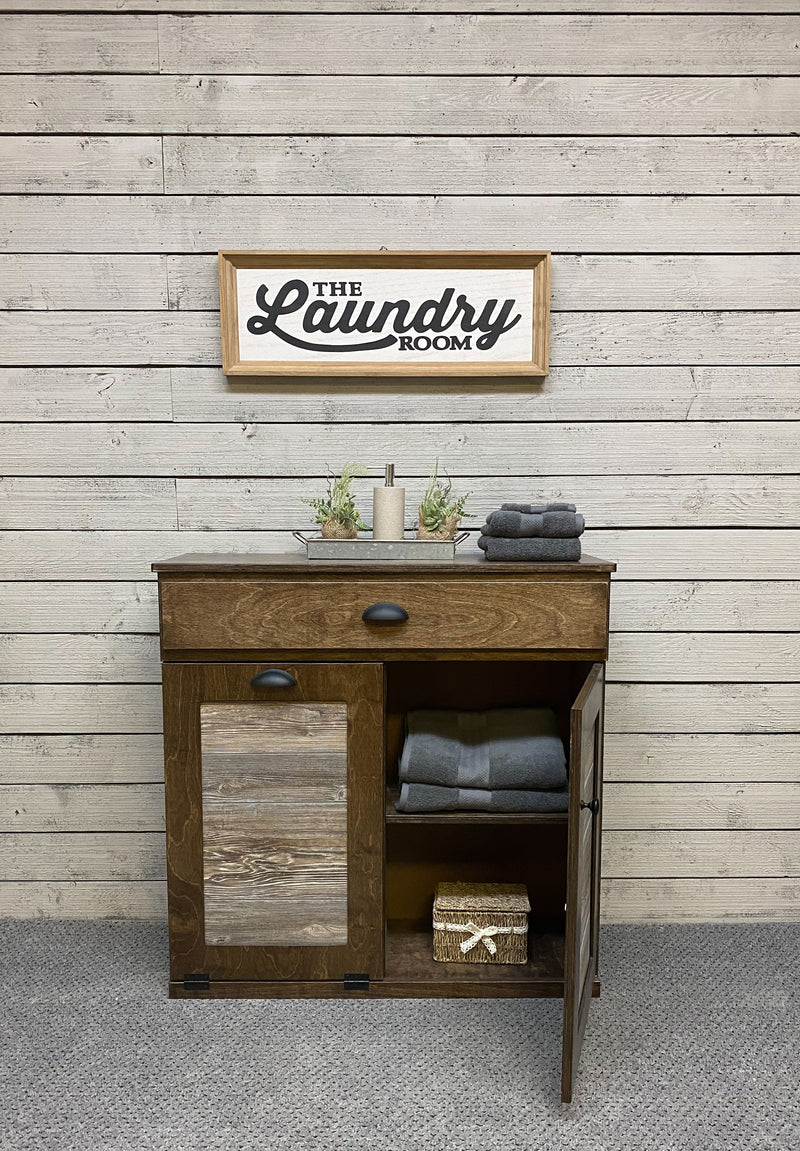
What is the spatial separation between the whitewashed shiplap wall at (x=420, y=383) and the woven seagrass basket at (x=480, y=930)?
1.32 ft

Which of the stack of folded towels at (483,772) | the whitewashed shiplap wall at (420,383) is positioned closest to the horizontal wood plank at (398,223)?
the whitewashed shiplap wall at (420,383)

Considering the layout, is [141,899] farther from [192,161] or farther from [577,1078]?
[192,161]

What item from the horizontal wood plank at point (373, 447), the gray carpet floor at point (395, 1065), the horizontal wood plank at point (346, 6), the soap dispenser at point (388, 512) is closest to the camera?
the gray carpet floor at point (395, 1065)

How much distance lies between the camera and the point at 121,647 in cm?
211

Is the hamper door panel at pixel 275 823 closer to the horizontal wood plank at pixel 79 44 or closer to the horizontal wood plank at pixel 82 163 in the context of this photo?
the horizontal wood plank at pixel 82 163

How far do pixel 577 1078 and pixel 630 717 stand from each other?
822 mm

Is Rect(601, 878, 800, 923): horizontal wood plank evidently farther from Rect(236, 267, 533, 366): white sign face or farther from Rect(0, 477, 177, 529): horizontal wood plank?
Rect(0, 477, 177, 529): horizontal wood plank

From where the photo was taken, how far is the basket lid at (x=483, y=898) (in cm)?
187

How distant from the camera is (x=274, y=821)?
178 cm

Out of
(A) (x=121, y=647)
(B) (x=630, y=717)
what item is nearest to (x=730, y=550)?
(B) (x=630, y=717)

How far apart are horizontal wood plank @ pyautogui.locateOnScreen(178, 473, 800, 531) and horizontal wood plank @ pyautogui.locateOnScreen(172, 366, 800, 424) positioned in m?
0.15

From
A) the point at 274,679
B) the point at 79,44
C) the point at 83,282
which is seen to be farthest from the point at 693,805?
the point at 79,44

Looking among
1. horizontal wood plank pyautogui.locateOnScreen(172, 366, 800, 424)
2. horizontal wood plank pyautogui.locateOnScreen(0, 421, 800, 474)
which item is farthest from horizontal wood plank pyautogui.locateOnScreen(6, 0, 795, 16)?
horizontal wood plank pyautogui.locateOnScreen(0, 421, 800, 474)

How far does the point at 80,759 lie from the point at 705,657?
60.5 inches
